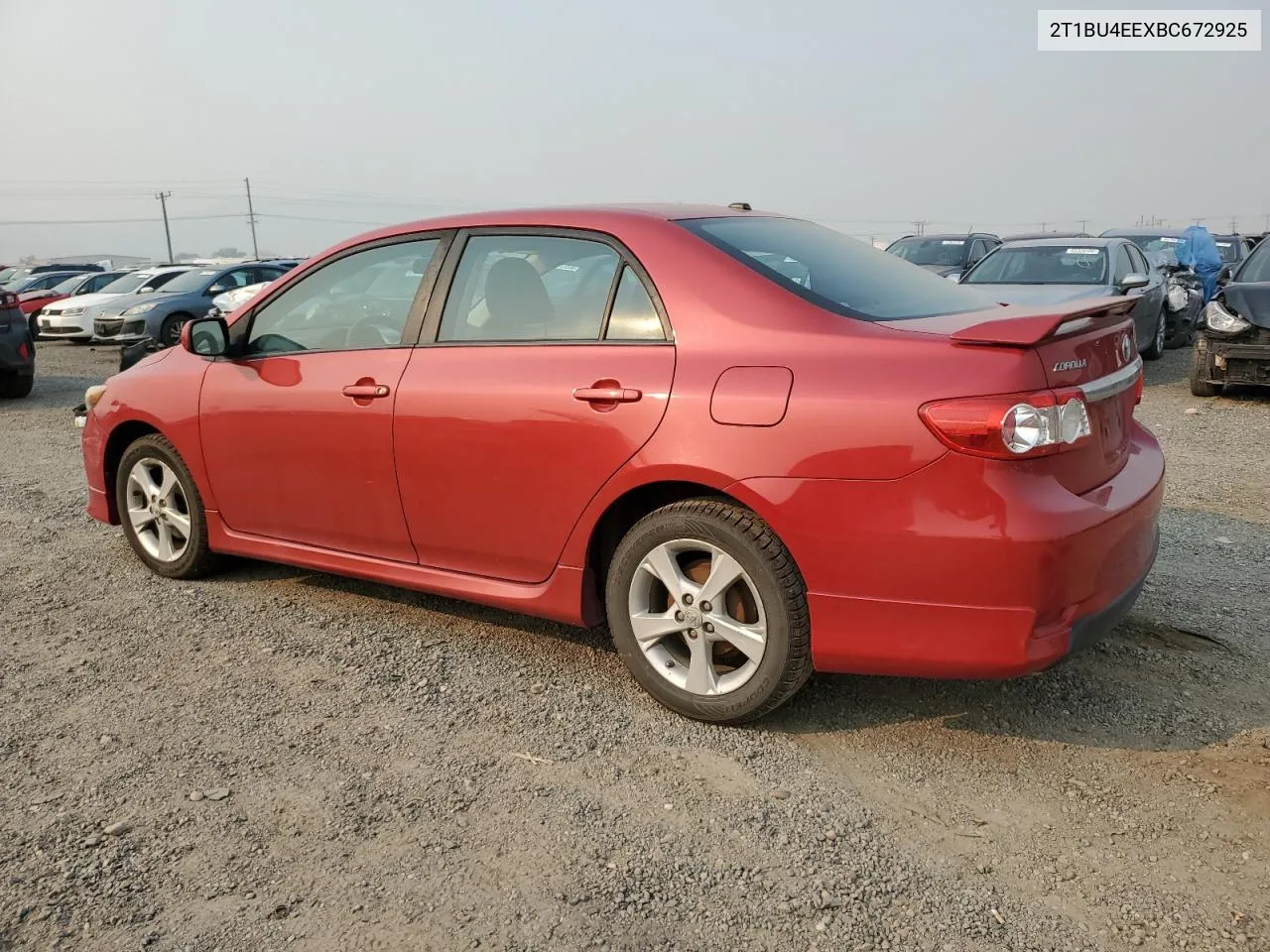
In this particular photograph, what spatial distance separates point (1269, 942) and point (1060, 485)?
113cm

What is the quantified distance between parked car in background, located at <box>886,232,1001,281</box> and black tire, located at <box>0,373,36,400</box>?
11.9 meters

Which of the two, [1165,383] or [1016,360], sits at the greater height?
[1016,360]

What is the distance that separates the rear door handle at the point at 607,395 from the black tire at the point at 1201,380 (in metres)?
8.18

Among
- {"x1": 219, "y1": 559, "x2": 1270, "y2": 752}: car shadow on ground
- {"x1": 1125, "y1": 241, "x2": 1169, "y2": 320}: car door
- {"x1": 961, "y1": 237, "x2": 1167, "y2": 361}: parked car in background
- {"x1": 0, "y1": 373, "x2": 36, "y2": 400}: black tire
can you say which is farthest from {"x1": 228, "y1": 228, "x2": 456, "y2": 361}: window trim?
{"x1": 0, "y1": 373, "x2": 36, "y2": 400}: black tire

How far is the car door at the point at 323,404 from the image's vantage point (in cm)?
386

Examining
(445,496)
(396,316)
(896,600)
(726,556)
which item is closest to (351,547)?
(445,496)

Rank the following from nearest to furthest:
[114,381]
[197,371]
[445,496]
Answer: [445,496]
[197,371]
[114,381]

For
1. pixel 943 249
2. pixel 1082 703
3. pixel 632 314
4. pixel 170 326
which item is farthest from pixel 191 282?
pixel 1082 703

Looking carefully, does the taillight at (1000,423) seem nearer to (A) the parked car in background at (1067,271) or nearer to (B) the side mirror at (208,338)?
(B) the side mirror at (208,338)

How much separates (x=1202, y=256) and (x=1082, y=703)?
44.9 feet

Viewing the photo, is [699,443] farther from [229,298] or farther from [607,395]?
[229,298]

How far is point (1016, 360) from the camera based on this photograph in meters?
2.71

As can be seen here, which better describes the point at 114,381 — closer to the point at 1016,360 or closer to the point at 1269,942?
the point at 1016,360

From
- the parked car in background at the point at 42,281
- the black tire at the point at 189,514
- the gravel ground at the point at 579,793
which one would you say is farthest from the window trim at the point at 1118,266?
the parked car in background at the point at 42,281
